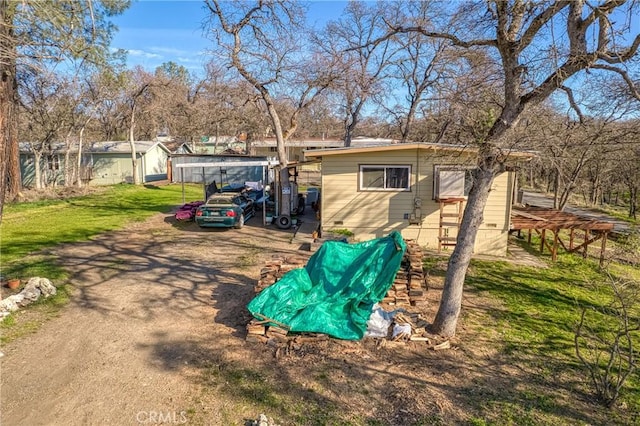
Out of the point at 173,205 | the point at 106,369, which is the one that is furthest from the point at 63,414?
the point at 173,205

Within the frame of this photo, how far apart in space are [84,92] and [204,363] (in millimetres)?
24000

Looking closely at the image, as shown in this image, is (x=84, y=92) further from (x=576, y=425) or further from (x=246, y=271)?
(x=576, y=425)

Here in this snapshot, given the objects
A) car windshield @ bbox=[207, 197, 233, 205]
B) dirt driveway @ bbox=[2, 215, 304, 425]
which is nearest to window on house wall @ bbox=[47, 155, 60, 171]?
car windshield @ bbox=[207, 197, 233, 205]

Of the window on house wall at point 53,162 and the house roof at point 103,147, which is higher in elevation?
the house roof at point 103,147

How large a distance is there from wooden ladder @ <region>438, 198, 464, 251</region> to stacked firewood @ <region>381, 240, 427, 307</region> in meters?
3.80

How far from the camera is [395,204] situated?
470 inches

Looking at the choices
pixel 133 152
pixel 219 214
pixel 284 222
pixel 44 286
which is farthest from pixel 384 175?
pixel 133 152

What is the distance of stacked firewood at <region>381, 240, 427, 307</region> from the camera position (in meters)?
7.25

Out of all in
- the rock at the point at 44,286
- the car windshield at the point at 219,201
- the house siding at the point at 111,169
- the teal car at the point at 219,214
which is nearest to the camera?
the rock at the point at 44,286

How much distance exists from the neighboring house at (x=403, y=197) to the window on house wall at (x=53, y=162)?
23.2 meters

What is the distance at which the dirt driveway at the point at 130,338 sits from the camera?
4.30m

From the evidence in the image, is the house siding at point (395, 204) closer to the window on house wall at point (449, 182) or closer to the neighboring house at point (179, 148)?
the window on house wall at point (449, 182)

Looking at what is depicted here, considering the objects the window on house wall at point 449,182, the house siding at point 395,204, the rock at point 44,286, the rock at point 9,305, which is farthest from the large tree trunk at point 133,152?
the window on house wall at point 449,182

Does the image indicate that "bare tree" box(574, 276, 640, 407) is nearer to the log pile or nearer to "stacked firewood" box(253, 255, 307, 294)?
the log pile
